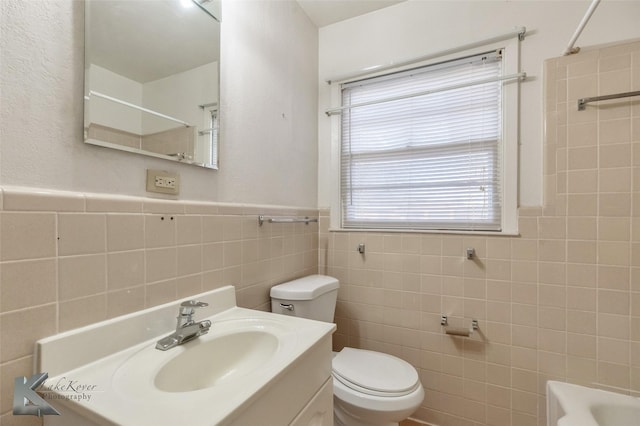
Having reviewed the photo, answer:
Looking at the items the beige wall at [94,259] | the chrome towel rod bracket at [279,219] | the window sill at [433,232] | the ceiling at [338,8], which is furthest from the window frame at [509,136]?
the beige wall at [94,259]

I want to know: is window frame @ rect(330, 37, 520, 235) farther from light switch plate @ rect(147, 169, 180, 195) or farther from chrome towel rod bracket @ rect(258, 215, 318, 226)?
Result: light switch plate @ rect(147, 169, 180, 195)

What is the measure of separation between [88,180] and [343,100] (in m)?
1.60

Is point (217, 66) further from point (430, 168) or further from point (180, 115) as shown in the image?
point (430, 168)

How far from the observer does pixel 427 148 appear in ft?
5.61

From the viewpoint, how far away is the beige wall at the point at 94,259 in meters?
0.63

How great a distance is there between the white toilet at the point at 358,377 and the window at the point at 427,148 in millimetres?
626

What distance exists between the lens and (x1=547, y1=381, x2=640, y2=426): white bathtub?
116 centimetres

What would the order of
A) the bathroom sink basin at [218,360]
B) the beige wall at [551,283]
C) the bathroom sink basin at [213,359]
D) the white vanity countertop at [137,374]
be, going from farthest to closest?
1. the beige wall at [551,283]
2. the bathroom sink basin at [218,360]
3. the bathroom sink basin at [213,359]
4. the white vanity countertop at [137,374]

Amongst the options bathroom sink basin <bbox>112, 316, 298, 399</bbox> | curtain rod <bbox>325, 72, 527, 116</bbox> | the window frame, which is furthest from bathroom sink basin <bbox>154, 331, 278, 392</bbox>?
curtain rod <bbox>325, 72, 527, 116</bbox>

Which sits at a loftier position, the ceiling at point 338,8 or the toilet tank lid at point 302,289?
the ceiling at point 338,8

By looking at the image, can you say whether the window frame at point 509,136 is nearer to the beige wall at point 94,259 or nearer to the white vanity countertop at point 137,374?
the white vanity countertop at point 137,374

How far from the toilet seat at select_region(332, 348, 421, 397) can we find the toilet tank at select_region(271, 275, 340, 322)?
25 centimetres

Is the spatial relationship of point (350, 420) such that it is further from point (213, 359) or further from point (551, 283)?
point (551, 283)

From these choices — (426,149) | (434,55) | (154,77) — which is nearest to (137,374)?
(154,77)
